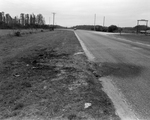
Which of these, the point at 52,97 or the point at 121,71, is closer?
the point at 52,97

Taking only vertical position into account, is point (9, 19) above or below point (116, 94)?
above

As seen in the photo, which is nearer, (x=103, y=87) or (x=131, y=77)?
(x=103, y=87)

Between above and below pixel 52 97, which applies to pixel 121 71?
above

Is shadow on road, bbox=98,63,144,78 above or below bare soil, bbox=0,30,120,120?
above

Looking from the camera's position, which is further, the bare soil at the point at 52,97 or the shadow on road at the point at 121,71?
the shadow on road at the point at 121,71

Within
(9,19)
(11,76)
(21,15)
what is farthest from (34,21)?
(11,76)

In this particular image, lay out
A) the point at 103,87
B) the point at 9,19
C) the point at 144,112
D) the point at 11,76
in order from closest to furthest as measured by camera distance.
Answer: the point at 144,112 < the point at 103,87 < the point at 11,76 < the point at 9,19

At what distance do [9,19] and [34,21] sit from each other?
1530 cm

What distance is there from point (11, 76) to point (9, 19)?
102 m

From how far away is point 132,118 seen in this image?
2.90 meters

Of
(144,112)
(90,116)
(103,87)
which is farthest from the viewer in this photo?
(103,87)

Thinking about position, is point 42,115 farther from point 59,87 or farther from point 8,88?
point 8,88

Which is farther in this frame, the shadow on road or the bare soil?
the shadow on road

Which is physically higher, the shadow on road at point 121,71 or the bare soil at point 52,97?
the shadow on road at point 121,71
